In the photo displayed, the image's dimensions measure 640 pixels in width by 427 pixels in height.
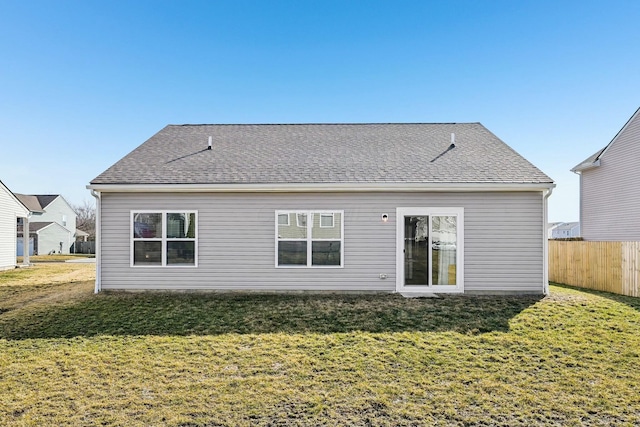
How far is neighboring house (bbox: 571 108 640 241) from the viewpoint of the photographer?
12.4 metres

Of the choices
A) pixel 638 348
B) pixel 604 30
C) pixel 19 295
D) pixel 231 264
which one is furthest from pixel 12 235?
pixel 604 30

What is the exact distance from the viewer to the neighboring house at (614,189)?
40.7ft

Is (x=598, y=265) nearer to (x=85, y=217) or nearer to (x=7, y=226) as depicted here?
(x=7, y=226)

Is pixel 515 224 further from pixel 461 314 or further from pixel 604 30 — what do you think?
pixel 604 30

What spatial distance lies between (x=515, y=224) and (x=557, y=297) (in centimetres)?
203

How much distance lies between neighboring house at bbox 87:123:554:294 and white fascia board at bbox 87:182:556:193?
3cm

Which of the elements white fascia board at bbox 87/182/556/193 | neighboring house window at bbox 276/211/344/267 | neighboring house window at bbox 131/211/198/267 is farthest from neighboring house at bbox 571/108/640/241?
neighboring house window at bbox 131/211/198/267

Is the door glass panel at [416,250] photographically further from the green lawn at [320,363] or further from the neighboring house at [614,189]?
the neighboring house at [614,189]

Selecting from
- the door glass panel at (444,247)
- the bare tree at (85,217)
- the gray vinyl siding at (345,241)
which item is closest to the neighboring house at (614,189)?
the gray vinyl siding at (345,241)

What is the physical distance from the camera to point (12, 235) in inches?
637

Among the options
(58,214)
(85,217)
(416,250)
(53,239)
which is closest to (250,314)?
(416,250)

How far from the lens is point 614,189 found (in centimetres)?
1330

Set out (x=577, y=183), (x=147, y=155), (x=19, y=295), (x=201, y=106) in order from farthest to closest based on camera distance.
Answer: (x=201, y=106), (x=577, y=183), (x=147, y=155), (x=19, y=295)

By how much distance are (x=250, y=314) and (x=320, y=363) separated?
2.62m
